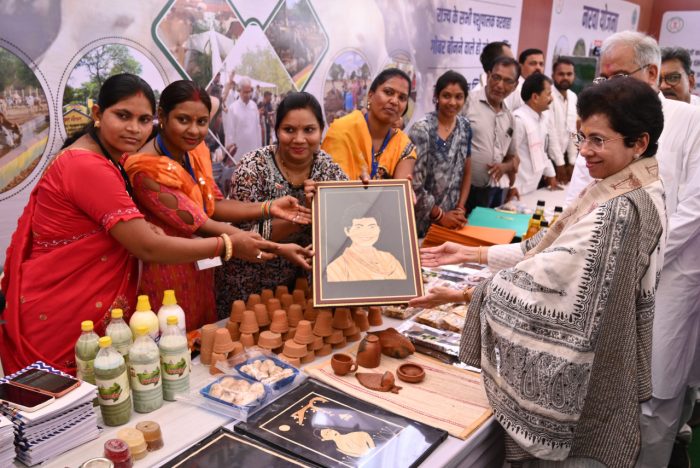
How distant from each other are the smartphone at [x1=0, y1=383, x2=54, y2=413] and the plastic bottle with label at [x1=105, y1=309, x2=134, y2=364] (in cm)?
24

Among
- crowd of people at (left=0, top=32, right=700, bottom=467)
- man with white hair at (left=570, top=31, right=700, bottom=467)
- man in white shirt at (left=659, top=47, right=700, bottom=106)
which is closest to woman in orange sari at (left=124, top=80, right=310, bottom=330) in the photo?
crowd of people at (left=0, top=32, right=700, bottom=467)

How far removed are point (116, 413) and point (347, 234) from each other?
108cm

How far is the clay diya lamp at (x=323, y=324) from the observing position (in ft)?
6.93

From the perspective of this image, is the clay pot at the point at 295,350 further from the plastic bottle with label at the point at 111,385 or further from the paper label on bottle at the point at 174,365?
the plastic bottle with label at the point at 111,385

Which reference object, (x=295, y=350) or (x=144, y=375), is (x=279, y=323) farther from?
(x=144, y=375)

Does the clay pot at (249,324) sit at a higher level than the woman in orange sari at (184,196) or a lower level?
lower

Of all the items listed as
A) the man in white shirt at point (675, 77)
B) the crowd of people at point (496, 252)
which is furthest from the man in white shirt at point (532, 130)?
the crowd of people at point (496, 252)

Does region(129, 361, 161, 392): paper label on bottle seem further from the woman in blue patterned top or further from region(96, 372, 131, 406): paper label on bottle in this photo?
the woman in blue patterned top

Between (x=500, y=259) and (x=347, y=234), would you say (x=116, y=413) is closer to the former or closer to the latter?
(x=347, y=234)

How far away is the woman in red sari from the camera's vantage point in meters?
1.88

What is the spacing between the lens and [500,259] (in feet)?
7.67

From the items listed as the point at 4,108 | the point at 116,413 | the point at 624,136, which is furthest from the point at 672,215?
the point at 4,108

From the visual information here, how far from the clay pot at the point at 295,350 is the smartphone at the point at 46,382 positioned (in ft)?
2.34

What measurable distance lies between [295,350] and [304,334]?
7 cm
